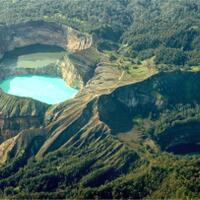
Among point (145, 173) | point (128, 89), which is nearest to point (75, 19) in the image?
point (128, 89)

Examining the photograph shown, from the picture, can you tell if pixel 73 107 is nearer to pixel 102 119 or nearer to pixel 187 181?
pixel 102 119

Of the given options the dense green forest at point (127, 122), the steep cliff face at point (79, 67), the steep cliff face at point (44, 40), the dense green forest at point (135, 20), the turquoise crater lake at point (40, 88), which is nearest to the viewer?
the dense green forest at point (127, 122)

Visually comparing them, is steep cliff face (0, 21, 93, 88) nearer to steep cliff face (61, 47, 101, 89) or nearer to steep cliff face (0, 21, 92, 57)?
steep cliff face (0, 21, 92, 57)

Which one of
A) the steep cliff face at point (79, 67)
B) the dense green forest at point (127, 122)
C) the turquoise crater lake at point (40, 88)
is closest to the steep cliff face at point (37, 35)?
the dense green forest at point (127, 122)

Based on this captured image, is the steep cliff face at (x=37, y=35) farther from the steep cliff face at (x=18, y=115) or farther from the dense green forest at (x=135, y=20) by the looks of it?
the steep cliff face at (x=18, y=115)

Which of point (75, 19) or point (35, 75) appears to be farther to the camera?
point (75, 19)

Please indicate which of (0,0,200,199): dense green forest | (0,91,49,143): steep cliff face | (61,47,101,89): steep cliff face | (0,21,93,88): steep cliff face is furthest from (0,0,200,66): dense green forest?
(0,91,49,143): steep cliff face

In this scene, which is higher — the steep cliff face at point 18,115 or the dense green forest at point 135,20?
the dense green forest at point 135,20

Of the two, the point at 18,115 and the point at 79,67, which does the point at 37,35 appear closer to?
the point at 79,67
